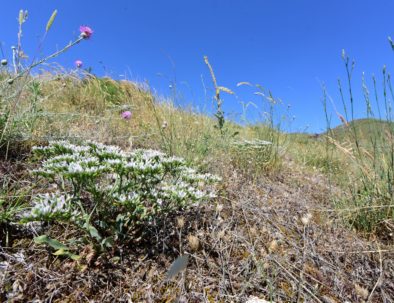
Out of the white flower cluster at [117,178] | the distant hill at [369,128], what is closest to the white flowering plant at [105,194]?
the white flower cluster at [117,178]

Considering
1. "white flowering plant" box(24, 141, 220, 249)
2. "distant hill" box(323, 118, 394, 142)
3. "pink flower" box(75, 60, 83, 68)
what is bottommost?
"white flowering plant" box(24, 141, 220, 249)

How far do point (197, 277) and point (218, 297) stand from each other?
13cm

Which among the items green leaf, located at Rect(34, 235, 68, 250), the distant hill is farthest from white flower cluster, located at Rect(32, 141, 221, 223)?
the distant hill

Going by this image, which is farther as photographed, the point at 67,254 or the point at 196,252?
the point at 196,252

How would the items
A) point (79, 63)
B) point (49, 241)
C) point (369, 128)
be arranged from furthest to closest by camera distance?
point (79, 63)
point (369, 128)
point (49, 241)

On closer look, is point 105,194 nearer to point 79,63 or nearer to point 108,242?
point 108,242

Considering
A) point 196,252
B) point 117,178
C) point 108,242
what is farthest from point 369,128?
point 108,242

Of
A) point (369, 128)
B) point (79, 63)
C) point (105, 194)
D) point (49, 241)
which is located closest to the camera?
point (49, 241)

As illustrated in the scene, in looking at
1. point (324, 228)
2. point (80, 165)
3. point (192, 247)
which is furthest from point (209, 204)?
point (80, 165)

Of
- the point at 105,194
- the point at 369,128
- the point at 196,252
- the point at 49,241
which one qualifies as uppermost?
the point at 369,128

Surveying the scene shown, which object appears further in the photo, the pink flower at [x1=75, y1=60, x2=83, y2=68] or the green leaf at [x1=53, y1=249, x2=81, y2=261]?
the pink flower at [x1=75, y1=60, x2=83, y2=68]

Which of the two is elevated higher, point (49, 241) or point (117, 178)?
point (117, 178)

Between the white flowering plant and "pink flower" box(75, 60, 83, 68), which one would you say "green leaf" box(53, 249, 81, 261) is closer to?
the white flowering plant

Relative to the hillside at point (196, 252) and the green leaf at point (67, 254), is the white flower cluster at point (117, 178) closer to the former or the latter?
the hillside at point (196, 252)
